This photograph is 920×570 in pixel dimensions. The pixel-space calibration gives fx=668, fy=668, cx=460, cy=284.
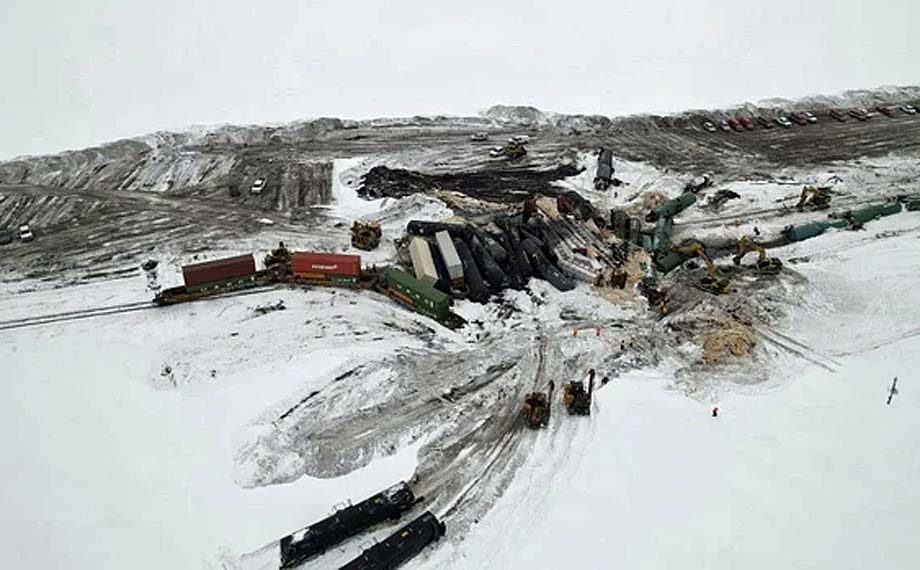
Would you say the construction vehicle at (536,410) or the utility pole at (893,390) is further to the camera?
the utility pole at (893,390)

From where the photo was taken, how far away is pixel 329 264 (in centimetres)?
3453

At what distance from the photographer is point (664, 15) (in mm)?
77875

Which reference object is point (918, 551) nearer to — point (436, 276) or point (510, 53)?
point (436, 276)

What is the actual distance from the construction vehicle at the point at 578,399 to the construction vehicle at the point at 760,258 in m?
14.0

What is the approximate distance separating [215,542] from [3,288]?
71.6ft

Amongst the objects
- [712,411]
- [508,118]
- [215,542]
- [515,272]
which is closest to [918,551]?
[712,411]

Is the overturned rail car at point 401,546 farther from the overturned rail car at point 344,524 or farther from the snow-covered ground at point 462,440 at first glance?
the overturned rail car at point 344,524

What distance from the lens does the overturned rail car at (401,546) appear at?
21281 mm

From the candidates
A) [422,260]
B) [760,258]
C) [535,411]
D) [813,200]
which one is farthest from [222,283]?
[813,200]

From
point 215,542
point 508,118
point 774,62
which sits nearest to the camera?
point 215,542

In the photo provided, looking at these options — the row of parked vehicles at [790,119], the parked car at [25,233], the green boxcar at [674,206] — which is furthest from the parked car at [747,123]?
the parked car at [25,233]

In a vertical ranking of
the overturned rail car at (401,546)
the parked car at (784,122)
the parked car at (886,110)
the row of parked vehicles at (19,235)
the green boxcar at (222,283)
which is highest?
the parked car at (886,110)

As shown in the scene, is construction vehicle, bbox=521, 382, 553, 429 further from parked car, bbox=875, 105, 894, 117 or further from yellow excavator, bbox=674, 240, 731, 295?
parked car, bbox=875, 105, 894, 117

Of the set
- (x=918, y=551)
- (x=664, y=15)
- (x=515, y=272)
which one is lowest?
(x=918, y=551)
